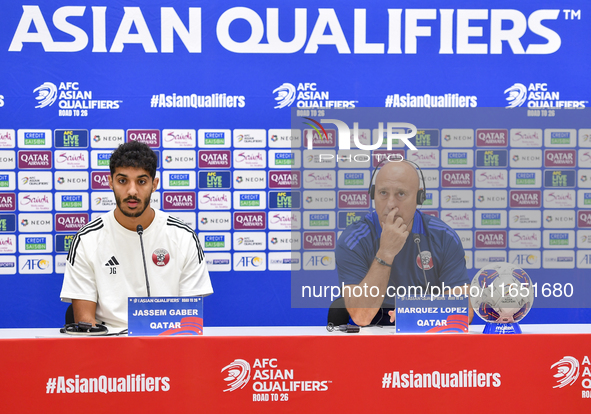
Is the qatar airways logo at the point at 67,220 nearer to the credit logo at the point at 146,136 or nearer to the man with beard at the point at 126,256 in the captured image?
the credit logo at the point at 146,136

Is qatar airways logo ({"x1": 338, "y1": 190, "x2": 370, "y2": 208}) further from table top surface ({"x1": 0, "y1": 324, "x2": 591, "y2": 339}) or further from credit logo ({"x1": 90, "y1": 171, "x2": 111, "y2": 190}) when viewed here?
credit logo ({"x1": 90, "y1": 171, "x2": 111, "y2": 190})

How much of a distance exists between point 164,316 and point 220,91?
152cm

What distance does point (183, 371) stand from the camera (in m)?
1.26

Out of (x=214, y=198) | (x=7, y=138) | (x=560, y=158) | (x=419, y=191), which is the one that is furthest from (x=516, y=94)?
(x=7, y=138)

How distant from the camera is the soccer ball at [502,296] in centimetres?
134

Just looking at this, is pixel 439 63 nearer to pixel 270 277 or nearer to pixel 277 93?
pixel 277 93

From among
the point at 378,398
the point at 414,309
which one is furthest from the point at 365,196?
the point at 378,398

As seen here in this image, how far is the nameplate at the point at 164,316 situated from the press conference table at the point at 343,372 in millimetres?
67

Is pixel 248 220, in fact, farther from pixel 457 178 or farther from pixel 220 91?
pixel 457 178

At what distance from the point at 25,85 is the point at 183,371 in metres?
2.02

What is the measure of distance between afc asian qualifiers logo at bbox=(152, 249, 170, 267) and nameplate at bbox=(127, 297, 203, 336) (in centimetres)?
51

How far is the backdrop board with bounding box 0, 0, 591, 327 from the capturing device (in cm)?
243

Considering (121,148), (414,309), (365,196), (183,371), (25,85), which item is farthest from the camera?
(25,85)

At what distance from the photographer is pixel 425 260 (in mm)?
1586
